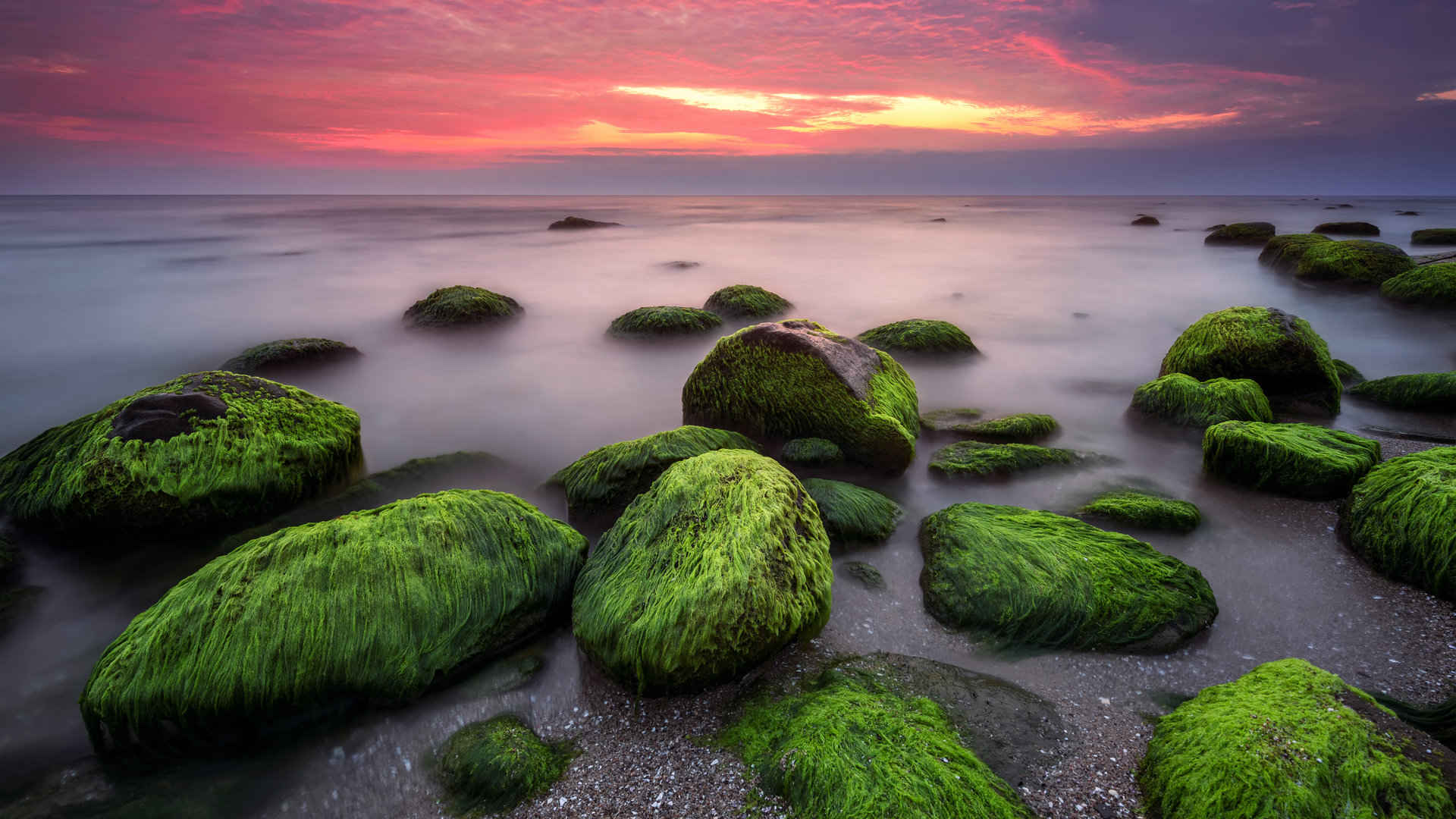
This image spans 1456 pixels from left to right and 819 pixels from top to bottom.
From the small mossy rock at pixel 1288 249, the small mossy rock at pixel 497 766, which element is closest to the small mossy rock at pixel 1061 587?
the small mossy rock at pixel 497 766

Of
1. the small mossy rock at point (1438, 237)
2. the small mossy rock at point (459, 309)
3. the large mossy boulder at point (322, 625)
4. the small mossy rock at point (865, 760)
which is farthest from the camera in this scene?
the small mossy rock at point (1438, 237)

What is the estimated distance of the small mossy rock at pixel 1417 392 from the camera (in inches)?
223

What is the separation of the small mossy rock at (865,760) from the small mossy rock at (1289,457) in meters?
3.41

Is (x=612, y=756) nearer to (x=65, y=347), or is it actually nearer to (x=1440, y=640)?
(x=1440, y=640)

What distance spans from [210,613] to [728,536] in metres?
2.23

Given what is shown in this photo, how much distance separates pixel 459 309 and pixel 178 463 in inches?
253

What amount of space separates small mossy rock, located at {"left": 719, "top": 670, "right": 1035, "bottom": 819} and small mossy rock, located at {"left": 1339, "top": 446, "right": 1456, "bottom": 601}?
9.23ft

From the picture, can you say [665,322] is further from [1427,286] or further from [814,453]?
[1427,286]

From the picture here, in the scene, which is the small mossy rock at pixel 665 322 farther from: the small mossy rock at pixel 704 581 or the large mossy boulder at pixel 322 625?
the large mossy boulder at pixel 322 625

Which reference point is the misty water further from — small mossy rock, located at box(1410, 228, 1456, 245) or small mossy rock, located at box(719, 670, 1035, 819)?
small mossy rock, located at box(1410, 228, 1456, 245)

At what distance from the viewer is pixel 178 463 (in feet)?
12.9

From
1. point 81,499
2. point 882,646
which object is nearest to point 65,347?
point 81,499

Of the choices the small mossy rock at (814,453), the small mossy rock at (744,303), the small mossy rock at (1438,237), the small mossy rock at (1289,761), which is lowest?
the small mossy rock at (814,453)

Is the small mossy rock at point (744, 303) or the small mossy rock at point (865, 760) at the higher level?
the small mossy rock at point (744, 303)
